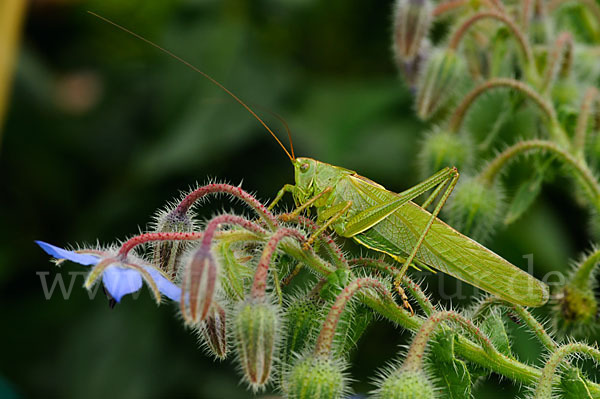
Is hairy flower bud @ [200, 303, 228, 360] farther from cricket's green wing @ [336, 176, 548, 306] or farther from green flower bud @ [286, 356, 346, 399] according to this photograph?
cricket's green wing @ [336, 176, 548, 306]

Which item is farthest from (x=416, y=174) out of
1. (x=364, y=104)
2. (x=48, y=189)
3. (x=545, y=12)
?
(x=48, y=189)

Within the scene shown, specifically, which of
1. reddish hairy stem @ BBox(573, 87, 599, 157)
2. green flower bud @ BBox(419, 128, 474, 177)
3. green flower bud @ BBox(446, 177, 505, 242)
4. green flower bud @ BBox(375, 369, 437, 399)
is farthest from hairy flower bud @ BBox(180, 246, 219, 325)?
reddish hairy stem @ BBox(573, 87, 599, 157)

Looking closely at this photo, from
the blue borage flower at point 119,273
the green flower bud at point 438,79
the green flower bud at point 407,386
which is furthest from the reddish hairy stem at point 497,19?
the blue borage flower at point 119,273

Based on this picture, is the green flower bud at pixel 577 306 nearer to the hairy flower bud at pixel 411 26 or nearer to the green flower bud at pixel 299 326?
the green flower bud at pixel 299 326

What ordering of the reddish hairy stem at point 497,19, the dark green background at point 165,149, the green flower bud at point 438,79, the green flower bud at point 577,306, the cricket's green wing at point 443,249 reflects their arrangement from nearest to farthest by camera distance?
the cricket's green wing at point 443,249
the green flower bud at point 577,306
the reddish hairy stem at point 497,19
the green flower bud at point 438,79
the dark green background at point 165,149

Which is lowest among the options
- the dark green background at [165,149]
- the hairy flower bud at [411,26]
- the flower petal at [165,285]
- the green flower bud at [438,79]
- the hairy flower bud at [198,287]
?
the dark green background at [165,149]

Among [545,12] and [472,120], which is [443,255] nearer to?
[472,120]
